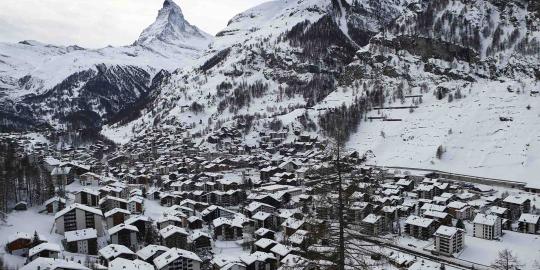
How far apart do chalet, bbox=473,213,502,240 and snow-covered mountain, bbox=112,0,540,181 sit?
55.8ft

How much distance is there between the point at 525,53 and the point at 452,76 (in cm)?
1619

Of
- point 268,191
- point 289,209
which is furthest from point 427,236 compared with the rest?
point 268,191

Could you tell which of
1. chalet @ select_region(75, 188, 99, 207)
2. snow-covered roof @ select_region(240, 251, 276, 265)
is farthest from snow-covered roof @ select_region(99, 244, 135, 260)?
chalet @ select_region(75, 188, 99, 207)

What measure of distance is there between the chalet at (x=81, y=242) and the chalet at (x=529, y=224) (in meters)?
30.6

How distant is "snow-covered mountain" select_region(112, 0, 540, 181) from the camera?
6438 centimetres

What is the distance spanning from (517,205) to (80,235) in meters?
34.4

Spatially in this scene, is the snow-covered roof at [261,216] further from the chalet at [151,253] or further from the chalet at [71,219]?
the chalet at [71,219]

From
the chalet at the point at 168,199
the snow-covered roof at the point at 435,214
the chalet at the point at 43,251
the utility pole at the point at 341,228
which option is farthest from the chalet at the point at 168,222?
Answer: the utility pole at the point at 341,228

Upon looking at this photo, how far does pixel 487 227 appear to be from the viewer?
108ft

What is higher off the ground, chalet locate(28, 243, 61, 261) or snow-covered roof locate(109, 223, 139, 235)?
chalet locate(28, 243, 61, 261)

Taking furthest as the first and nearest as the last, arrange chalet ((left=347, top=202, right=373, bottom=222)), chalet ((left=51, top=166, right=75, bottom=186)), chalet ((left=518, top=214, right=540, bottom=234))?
chalet ((left=51, top=166, right=75, bottom=186)) < chalet ((left=518, top=214, right=540, bottom=234)) < chalet ((left=347, top=202, right=373, bottom=222))

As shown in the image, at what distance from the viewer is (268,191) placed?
149 ft

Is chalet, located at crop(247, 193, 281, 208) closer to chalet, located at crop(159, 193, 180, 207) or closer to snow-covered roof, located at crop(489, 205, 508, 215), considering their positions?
chalet, located at crop(159, 193, 180, 207)

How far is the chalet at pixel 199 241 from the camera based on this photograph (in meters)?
30.9
